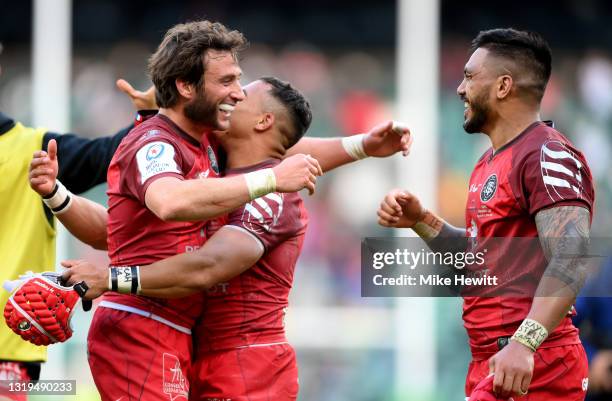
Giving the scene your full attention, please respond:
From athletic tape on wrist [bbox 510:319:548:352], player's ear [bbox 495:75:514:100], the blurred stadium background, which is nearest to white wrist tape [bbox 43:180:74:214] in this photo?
player's ear [bbox 495:75:514:100]

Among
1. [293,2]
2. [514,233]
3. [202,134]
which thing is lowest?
[514,233]

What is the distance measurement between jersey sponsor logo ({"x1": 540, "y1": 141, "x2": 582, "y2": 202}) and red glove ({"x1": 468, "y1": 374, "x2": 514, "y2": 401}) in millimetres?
848

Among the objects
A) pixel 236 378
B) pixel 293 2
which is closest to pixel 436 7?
pixel 293 2

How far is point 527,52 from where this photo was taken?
5.43 meters

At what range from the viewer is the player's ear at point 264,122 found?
5.61 metres

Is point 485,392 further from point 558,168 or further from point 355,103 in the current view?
point 355,103

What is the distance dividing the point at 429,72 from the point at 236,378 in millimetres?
7548

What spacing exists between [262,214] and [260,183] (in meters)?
0.52

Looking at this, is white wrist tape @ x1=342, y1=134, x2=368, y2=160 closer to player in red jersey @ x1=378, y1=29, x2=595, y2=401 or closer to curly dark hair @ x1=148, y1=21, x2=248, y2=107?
player in red jersey @ x1=378, y1=29, x2=595, y2=401

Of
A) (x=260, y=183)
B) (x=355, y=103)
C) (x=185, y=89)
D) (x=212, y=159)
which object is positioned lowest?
(x=260, y=183)

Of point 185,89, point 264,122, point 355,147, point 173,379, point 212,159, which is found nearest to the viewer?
point 173,379

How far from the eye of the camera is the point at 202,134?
5.46m

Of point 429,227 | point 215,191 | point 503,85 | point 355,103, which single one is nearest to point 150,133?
point 215,191

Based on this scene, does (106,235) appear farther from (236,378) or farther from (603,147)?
(603,147)
